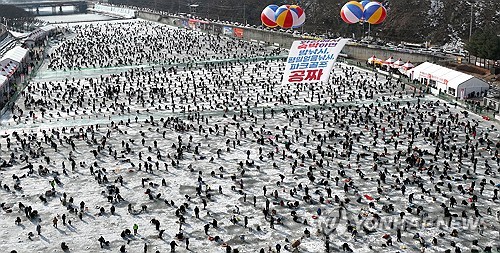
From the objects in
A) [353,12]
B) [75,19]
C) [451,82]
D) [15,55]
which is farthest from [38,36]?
[451,82]

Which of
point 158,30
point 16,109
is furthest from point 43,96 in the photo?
point 158,30

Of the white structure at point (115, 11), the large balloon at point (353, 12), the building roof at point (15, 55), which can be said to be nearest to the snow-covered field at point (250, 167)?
the building roof at point (15, 55)

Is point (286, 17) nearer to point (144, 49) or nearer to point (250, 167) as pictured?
point (144, 49)

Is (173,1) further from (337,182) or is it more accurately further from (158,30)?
(337,182)

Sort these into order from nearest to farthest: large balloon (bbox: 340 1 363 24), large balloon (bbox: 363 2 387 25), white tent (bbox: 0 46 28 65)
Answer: white tent (bbox: 0 46 28 65) < large balloon (bbox: 363 2 387 25) < large balloon (bbox: 340 1 363 24)

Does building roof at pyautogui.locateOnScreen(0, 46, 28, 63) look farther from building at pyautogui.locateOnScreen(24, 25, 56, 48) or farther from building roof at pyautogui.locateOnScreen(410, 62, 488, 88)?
building roof at pyautogui.locateOnScreen(410, 62, 488, 88)

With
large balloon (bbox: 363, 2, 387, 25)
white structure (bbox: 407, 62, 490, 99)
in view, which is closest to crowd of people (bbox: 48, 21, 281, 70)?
large balloon (bbox: 363, 2, 387, 25)

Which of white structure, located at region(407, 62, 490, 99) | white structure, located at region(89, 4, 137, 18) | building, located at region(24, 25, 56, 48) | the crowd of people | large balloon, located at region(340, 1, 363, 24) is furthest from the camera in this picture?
white structure, located at region(89, 4, 137, 18)
